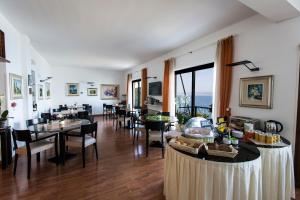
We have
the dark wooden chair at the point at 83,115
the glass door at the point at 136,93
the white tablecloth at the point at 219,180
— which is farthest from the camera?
the glass door at the point at 136,93

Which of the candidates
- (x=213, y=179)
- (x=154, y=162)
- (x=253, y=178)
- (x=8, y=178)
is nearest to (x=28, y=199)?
(x=8, y=178)

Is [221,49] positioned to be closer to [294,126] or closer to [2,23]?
[294,126]

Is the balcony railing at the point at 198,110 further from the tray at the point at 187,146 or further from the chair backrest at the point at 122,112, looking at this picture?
the tray at the point at 187,146

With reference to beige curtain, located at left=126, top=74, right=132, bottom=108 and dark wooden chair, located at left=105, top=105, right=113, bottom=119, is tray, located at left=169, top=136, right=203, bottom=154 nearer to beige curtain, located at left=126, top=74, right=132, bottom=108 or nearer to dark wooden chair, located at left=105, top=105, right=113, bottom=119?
dark wooden chair, located at left=105, top=105, right=113, bottom=119

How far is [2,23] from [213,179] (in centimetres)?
434

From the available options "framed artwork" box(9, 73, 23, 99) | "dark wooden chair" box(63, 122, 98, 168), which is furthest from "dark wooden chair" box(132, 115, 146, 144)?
"framed artwork" box(9, 73, 23, 99)

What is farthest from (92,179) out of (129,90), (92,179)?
(129,90)

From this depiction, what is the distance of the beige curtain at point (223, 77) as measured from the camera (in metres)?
3.39

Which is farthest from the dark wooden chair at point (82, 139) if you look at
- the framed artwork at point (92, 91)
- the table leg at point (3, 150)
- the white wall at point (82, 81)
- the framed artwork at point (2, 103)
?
the framed artwork at point (92, 91)

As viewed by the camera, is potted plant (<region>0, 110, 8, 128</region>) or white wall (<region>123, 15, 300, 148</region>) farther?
potted plant (<region>0, 110, 8, 128</region>)

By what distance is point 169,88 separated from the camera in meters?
5.61

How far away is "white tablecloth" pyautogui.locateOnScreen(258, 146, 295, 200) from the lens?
1.87 meters

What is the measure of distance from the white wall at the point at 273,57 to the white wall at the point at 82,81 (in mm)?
7669

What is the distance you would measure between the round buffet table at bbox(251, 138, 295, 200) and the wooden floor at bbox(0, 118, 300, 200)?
0.60 metres
